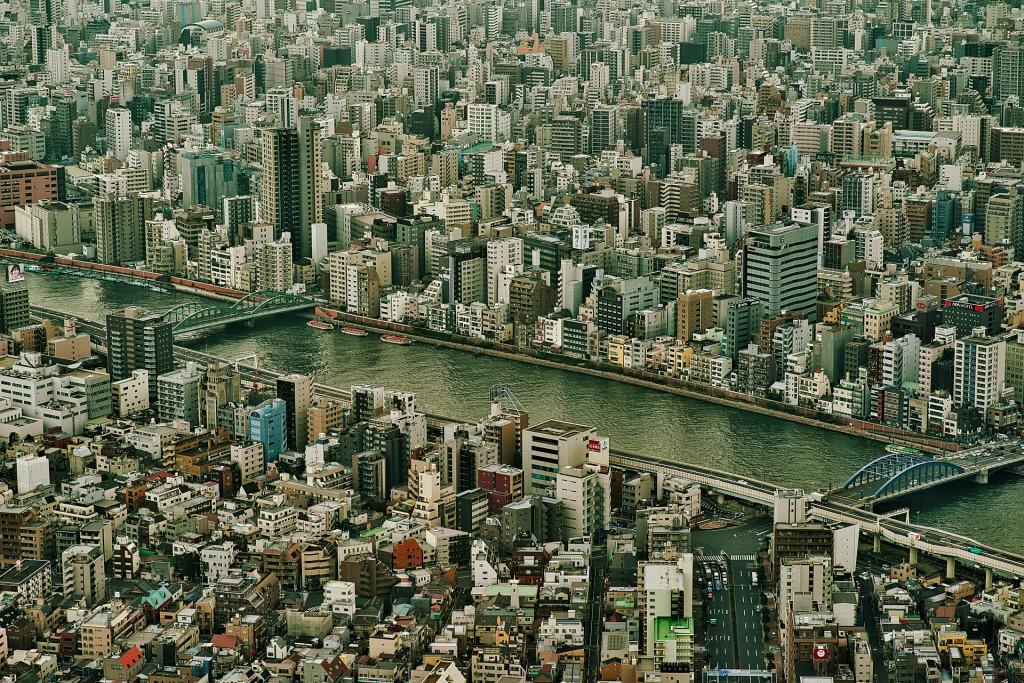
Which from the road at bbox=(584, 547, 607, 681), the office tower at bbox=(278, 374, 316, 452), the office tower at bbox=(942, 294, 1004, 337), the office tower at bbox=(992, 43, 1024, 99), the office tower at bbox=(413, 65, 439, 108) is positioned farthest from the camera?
the office tower at bbox=(413, 65, 439, 108)

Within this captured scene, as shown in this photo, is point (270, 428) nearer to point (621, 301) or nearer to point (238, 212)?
point (621, 301)

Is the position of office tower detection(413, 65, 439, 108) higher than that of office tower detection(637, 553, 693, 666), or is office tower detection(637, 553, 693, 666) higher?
office tower detection(413, 65, 439, 108)

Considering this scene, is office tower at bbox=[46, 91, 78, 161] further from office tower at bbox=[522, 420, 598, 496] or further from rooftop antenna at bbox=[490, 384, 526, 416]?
office tower at bbox=[522, 420, 598, 496]

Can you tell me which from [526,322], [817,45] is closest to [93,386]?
[526,322]

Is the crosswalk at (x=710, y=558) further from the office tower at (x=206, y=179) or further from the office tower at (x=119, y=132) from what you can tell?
the office tower at (x=119, y=132)

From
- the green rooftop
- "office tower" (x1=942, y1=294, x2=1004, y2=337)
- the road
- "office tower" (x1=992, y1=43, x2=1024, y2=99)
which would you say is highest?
"office tower" (x1=992, y1=43, x2=1024, y2=99)

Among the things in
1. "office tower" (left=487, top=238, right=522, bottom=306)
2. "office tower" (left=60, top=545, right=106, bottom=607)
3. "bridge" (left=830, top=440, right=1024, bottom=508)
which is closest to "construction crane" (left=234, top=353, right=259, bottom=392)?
"office tower" (left=487, top=238, right=522, bottom=306)

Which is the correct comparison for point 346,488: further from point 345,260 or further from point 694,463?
point 345,260

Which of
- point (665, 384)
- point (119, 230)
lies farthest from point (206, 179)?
point (665, 384)
